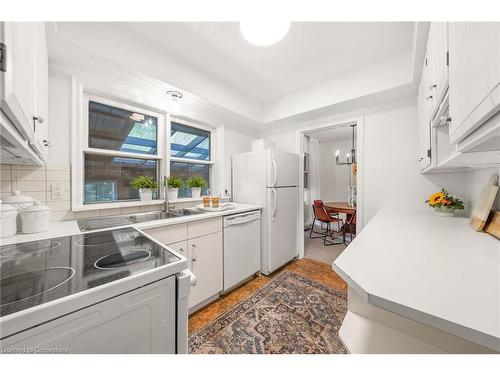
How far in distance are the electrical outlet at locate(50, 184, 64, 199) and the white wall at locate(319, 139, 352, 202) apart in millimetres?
5271

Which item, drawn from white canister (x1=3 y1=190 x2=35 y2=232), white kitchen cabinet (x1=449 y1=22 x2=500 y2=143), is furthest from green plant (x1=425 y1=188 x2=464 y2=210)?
white canister (x1=3 y1=190 x2=35 y2=232)

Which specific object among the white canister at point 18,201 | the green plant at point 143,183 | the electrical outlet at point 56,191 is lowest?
the white canister at point 18,201

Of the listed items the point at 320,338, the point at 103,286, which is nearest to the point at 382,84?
the point at 320,338

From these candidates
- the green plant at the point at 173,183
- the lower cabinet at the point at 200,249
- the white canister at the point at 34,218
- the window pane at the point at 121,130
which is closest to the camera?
the white canister at the point at 34,218

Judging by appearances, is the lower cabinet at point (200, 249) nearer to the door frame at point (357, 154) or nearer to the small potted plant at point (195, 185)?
the small potted plant at point (195, 185)

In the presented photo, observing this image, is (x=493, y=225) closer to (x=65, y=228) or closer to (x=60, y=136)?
(x=65, y=228)

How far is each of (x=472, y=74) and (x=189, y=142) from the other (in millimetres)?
2566

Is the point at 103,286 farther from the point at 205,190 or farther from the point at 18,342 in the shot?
the point at 205,190

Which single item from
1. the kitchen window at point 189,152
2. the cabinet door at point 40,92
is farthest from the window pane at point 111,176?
the cabinet door at point 40,92

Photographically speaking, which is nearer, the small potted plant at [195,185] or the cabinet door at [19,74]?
the cabinet door at [19,74]

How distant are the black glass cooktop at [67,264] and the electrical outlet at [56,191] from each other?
2.30 ft

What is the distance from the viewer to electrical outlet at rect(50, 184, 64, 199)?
5.07ft

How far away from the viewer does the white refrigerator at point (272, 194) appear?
247 cm

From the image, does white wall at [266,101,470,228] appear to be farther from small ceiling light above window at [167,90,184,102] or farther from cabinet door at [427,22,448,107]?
small ceiling light above window at [167,90,184,102]
